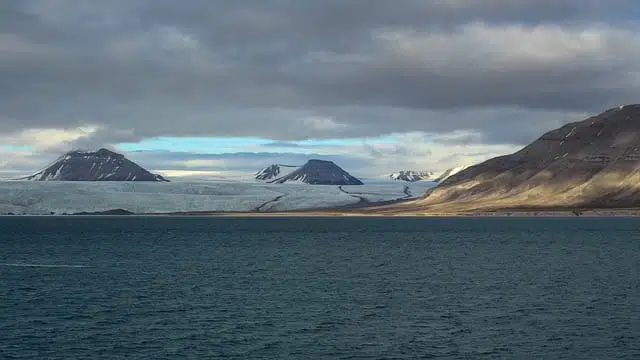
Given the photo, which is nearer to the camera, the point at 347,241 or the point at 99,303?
the point at 99,303

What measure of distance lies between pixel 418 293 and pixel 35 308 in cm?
2602

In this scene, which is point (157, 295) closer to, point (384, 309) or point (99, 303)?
point (99, 303)

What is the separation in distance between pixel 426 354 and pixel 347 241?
107486 mm

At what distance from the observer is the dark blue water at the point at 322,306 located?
44656 mm

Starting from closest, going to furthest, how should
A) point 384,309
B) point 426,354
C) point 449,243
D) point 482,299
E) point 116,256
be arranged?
point 426,354 < point 384,309 < point 482,299 < point 116,256 < point 449,243

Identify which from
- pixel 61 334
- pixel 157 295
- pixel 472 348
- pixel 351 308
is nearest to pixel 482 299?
pixel 351 308

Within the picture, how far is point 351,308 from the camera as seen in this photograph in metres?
58.1

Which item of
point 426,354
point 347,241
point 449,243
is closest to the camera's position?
point 426,354

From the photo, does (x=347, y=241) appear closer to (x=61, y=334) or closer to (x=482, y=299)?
(x=482, y=299)

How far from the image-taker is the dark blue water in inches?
1758

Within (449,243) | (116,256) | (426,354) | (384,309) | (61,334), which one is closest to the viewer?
(426,354)

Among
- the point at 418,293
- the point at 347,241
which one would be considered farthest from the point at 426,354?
the point at 347,241

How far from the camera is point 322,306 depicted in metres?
59.1

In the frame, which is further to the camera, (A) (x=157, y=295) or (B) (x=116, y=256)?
(B) (x=116, y=256)
